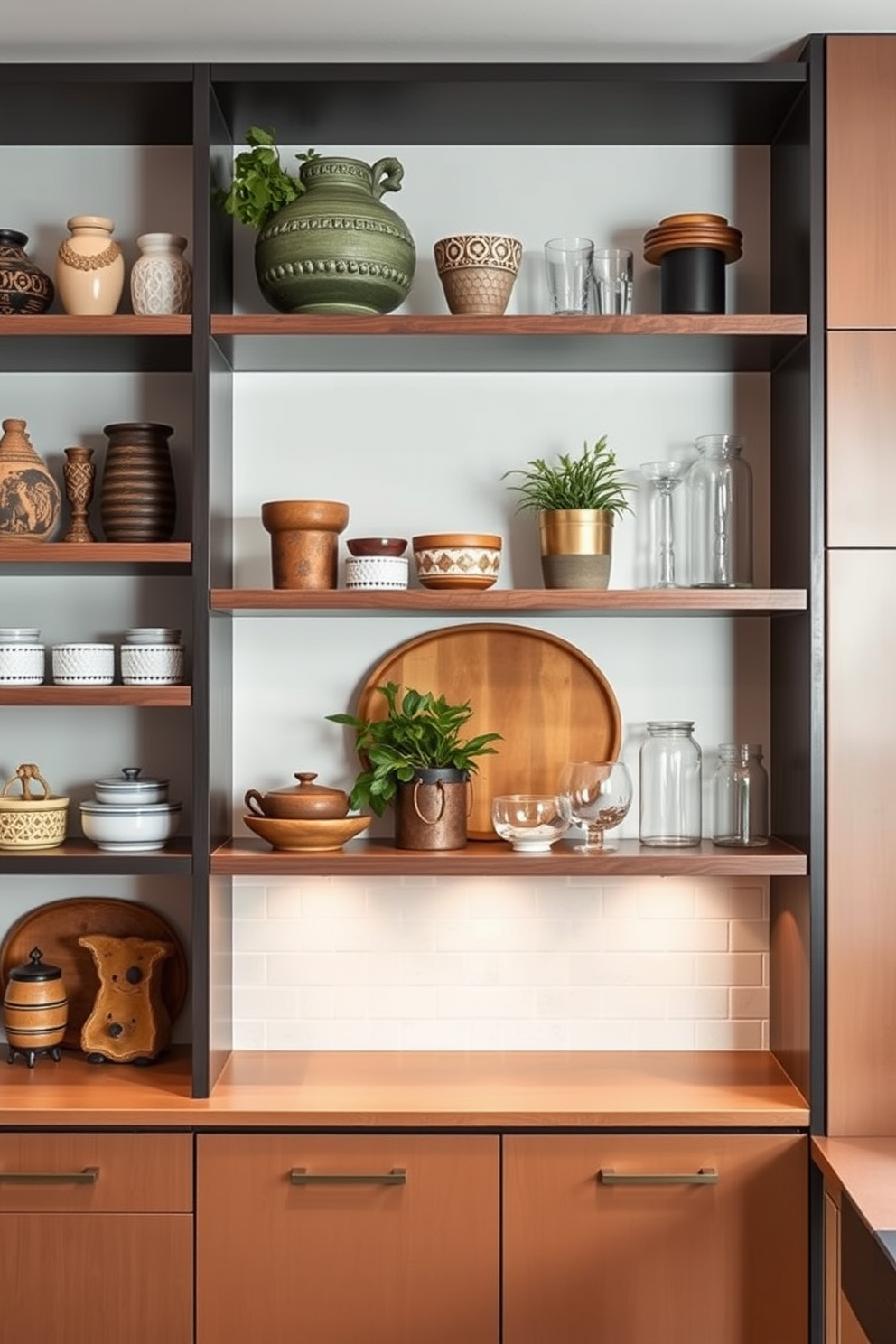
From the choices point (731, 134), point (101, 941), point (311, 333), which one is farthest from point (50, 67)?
point (101, 941)

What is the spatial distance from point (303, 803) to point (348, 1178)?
67cm

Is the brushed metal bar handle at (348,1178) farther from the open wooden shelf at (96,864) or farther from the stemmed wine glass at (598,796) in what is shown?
the stemmed wine glass at (598,796)

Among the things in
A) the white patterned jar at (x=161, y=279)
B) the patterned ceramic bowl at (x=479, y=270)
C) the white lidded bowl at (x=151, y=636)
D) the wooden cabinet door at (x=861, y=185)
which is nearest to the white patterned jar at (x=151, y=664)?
the white lidded bowl at (x=151, y=636)

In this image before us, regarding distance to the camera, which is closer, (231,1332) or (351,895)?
(231,1332)

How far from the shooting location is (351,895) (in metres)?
2.73

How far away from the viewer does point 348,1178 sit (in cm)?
230

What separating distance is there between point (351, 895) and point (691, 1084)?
778 mm

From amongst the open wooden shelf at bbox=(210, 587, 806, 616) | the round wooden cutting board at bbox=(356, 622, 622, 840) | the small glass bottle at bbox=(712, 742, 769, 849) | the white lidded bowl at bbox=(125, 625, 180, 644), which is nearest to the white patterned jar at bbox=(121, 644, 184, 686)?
the white lidded bowl at bbox=(125, 625, 180, 644)

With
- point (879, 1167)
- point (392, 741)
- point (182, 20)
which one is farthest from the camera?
point (392, 741)

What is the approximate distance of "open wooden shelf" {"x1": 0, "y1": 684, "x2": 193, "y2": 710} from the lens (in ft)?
7.92

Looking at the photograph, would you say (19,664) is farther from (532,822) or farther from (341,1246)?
(341,1246)

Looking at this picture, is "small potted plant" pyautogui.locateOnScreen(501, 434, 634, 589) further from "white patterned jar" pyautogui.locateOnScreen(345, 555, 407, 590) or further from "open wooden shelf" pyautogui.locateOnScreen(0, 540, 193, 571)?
"open wooden shelf" pyautogui.locateOnScreen(0, 540, 193, 571)

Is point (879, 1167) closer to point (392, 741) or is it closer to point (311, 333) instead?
point (392, 741)

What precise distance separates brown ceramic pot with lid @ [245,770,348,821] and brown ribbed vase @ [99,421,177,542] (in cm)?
54
